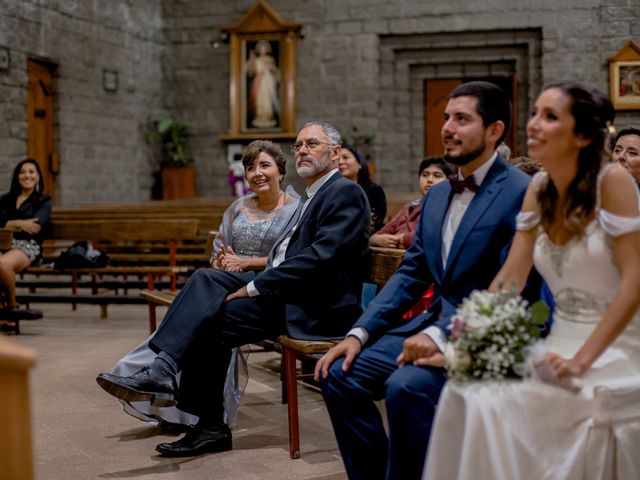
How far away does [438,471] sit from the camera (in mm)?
2191

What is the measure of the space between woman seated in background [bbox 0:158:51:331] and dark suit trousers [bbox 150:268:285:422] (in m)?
3.38

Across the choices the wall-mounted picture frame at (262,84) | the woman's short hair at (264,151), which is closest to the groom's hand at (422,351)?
the woman's short hair at (264,151)

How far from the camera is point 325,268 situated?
11.3 ft

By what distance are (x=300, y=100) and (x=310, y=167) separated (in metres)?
9.47

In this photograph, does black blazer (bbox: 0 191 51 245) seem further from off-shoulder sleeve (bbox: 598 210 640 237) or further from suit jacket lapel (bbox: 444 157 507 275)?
off-shoulder sleeve (bbox: 598 210 640 237)

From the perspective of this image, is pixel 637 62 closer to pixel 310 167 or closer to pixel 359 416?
pixel 310 167

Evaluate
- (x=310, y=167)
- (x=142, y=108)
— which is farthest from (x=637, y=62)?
(x=310, y=167)

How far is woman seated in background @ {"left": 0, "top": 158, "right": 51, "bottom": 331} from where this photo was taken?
650 cm

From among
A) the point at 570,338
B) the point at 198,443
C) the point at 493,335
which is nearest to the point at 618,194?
the point at 570,338

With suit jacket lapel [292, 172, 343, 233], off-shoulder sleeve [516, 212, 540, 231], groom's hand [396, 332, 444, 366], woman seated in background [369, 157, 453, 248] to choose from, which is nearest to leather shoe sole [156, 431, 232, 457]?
suit jacket lapel [292, 172, 343, 233]

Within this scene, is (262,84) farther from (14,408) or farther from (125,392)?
(14,408)

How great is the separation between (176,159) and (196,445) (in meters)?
10.2

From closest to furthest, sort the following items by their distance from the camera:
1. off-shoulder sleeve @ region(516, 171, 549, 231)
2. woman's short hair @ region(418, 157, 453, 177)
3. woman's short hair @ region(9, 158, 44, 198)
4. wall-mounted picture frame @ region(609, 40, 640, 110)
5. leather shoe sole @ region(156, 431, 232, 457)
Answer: off-shoulder sleeve @ region(516, 171, 549, 231) → leather shoe sole @ region(156, 431, 232, 457) → woman's short hair @ region(418, 157, 453, 177) → woman's short hair @ region(9, 158, 44, 198) → wall-mounted picture frame @ region(609, 40, 640, 110)

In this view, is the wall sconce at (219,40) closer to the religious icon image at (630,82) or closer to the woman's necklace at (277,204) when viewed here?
the religious icon image at (630,82)
